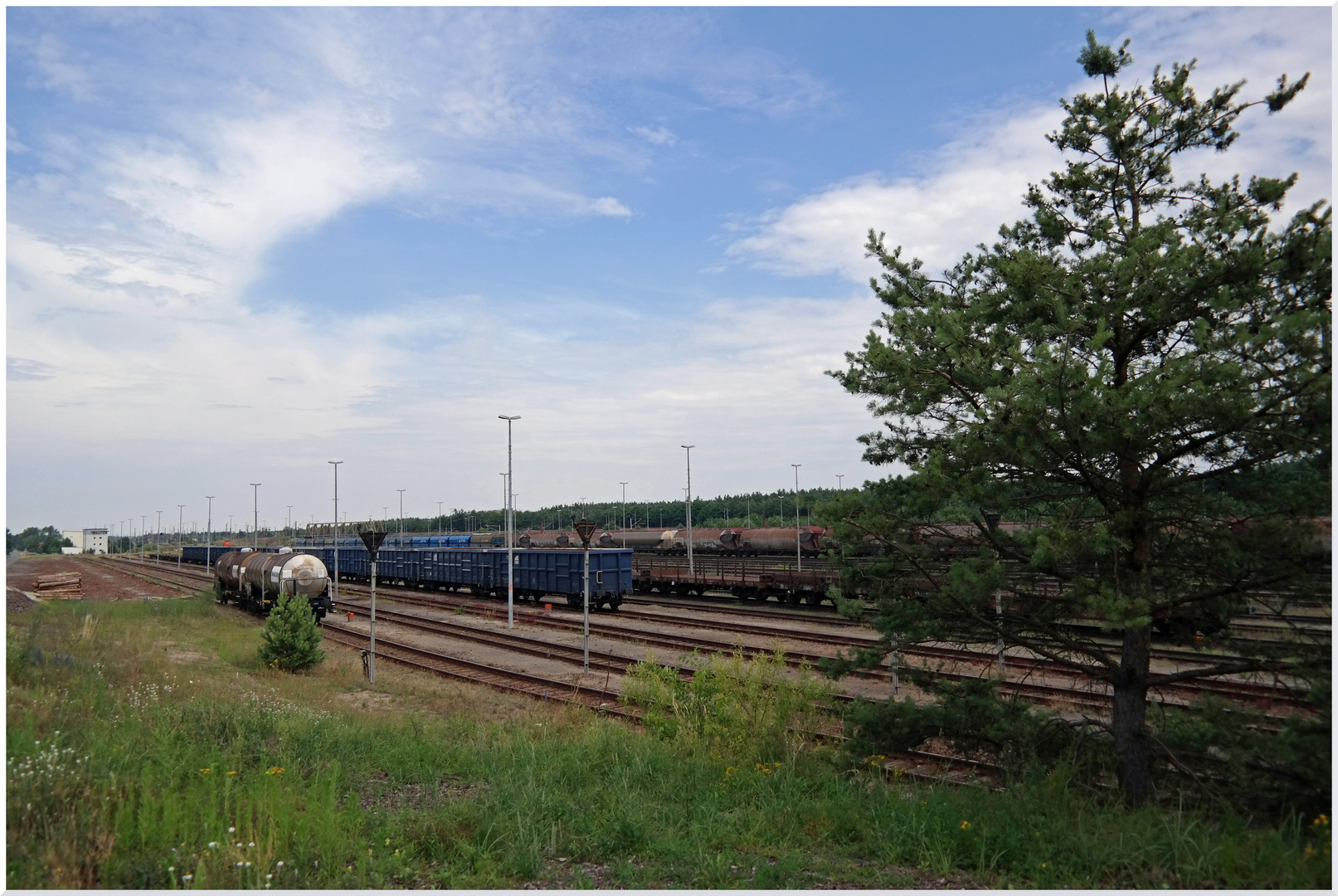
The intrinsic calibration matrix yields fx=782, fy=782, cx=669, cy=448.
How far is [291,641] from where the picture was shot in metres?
19.8

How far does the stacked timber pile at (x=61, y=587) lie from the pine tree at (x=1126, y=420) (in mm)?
49474

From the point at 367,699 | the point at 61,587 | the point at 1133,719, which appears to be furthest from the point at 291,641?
the point at 61,587

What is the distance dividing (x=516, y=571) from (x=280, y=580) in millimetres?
10026

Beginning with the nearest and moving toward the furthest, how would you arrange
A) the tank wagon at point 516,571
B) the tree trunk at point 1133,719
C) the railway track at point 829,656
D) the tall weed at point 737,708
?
the tree trunk at point 1133,719 → the railway track at point 829,656 → the tall weed at point 737,708 → the tank wagon at point 516,571

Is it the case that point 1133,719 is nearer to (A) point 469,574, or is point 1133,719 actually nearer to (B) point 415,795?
(B) point 415,795

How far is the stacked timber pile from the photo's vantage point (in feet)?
143

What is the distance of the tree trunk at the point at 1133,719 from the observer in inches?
312

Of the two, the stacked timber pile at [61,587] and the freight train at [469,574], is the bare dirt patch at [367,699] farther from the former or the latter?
the stacked timber pile at [61,587]

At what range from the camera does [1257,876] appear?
568 centimetres

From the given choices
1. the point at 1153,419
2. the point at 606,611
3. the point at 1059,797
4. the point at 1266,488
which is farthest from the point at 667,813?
the point at 606,611

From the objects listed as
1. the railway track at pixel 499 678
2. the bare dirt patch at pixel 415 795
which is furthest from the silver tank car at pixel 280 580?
the bare dirt patch at pixel 415 795

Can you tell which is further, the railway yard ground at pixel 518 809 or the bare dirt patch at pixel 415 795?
the bare dirt patch at pixel 415 795

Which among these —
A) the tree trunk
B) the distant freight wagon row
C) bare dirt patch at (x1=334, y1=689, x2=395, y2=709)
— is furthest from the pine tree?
the distant freight wagon row

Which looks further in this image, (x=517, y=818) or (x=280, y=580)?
(x=280, y=580)
